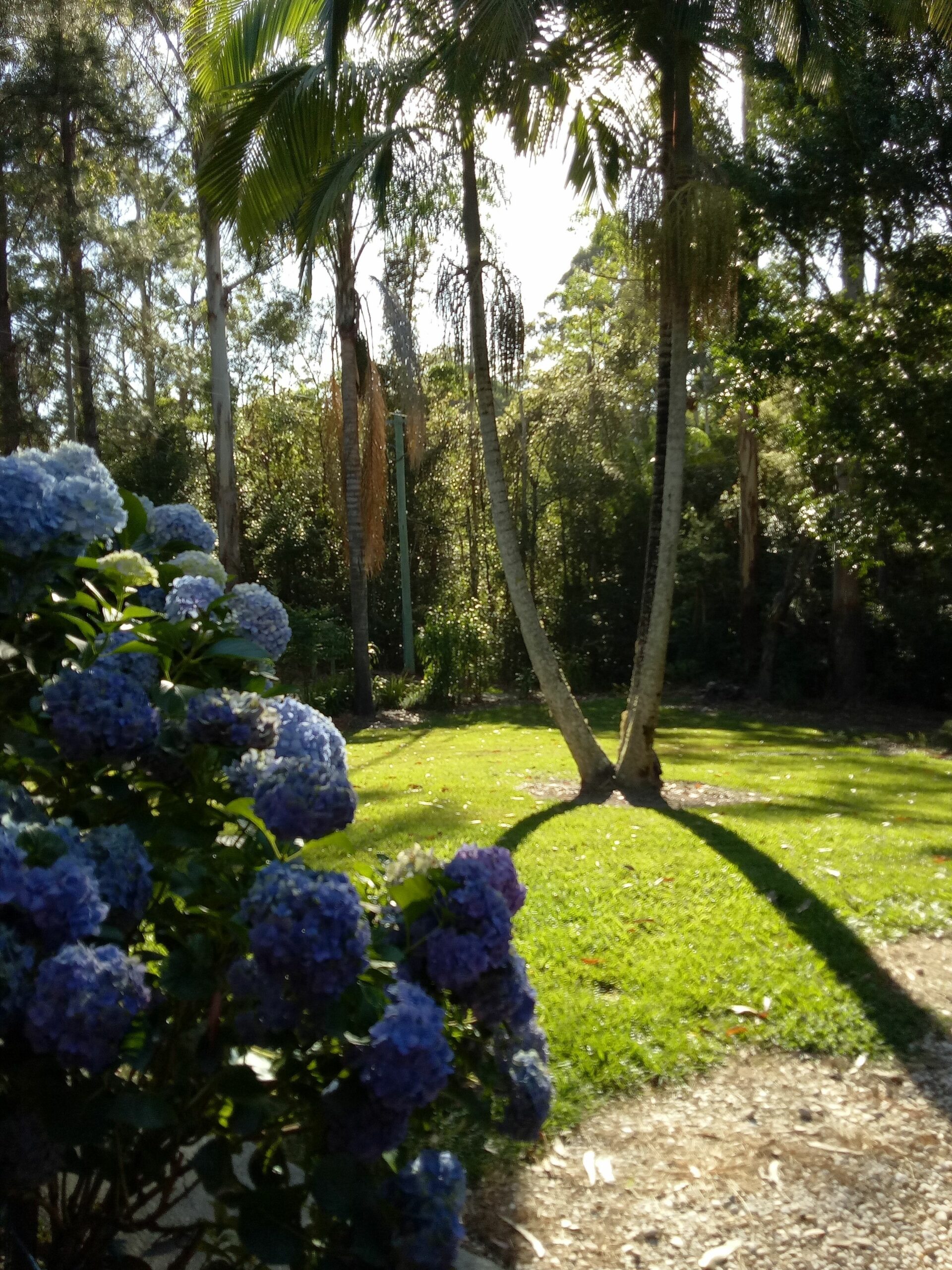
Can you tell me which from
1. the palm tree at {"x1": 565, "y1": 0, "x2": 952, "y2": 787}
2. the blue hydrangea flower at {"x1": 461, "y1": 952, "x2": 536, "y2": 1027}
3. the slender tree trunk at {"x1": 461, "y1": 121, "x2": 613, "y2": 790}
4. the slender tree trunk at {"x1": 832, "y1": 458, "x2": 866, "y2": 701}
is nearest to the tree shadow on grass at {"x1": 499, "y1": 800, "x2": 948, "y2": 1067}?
the slender tree trunk at {"x1": 461, "y1": 121, "x2": 613, "y2": 790}

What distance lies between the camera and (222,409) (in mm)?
16266

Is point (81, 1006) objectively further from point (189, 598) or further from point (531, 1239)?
point (531, 1239)

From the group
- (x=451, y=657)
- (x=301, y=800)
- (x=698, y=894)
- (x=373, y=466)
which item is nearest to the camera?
(x=301, y=800)

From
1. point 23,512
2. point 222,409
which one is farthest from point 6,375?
point 23,512

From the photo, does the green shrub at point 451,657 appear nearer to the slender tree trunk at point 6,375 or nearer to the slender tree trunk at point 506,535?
the slender tree trunk at point 6,375

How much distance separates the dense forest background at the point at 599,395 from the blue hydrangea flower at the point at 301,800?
6.79m

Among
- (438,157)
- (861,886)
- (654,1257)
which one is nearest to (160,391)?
(438,157)

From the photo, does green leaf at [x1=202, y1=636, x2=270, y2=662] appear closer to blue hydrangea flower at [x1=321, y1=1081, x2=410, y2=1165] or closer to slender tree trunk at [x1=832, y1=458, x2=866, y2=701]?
blue hydrangea flower at [x1=321, y1=1081, x2=410, y2=1165]

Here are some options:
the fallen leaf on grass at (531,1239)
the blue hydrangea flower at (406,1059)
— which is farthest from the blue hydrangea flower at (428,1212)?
the fallen leaf on grass at (531,1239)

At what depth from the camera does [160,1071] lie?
185cm

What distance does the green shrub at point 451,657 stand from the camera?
15.4 m

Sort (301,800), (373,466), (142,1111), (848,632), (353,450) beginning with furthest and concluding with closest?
(848,632) < (373,466) < (353,450) < (301,800) < (142,1111)

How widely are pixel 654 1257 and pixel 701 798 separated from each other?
578cm

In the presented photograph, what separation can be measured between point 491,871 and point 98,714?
658 mm
